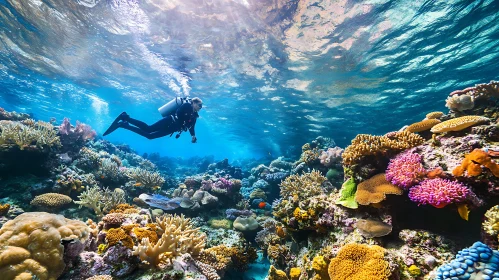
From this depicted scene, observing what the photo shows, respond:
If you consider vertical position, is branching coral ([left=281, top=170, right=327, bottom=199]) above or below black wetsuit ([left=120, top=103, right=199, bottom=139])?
below

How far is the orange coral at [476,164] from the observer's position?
2998mm

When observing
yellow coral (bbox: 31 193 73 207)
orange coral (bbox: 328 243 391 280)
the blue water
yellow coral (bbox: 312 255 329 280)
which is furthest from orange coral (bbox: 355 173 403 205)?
the blue water

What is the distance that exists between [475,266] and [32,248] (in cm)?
530

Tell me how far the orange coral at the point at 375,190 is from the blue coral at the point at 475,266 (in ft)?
4.50

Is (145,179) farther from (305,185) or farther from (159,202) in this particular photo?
(305,185)

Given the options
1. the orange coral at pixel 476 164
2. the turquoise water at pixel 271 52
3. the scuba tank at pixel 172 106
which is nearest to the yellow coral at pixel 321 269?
the orange coral at pixel 476 164

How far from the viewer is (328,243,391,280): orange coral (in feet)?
9.43

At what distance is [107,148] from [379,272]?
18870 mm

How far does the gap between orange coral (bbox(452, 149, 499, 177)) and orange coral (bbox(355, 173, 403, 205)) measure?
0.89m

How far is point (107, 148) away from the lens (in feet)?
54.4

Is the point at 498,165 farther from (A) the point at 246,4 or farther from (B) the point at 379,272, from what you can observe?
(A) the point at 246,4

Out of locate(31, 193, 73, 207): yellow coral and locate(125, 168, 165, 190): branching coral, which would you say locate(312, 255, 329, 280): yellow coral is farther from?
locate(125, 168, 165, 190): branching coral

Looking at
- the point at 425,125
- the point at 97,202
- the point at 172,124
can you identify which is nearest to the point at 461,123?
the point at 425,125

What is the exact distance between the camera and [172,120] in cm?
1022
